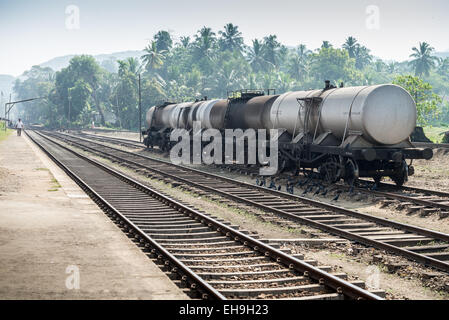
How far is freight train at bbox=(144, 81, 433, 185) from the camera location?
17719 mm

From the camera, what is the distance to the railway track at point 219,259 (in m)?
7.37

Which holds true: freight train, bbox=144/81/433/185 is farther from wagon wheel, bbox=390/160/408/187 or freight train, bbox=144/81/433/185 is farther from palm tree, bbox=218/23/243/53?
Result: palm tree, bbox=218/23/243/53

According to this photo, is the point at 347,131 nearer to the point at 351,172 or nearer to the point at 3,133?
the point at 351,172

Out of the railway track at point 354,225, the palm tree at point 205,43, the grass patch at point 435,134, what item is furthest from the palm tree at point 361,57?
the railway track at point 354,225

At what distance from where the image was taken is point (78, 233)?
11109 millimetres

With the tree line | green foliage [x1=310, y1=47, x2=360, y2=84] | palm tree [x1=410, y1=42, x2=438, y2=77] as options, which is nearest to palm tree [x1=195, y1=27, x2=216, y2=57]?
the tree line

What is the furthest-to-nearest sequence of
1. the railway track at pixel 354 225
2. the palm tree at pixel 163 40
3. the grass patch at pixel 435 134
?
the palm tree at pixel 163 40, the grass patch at pixel 435 134, the railway track at pixel 354 225

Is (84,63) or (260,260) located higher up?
(84,63)

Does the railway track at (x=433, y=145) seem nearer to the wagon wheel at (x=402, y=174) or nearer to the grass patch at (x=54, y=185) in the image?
the wagon wheel at (x=402, y=174)

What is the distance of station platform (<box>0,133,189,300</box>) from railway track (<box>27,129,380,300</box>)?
0.35 meters

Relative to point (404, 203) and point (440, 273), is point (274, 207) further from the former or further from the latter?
point (440, 273)

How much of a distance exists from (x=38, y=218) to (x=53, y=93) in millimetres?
125341

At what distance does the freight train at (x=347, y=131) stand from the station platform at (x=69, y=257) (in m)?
8.80
